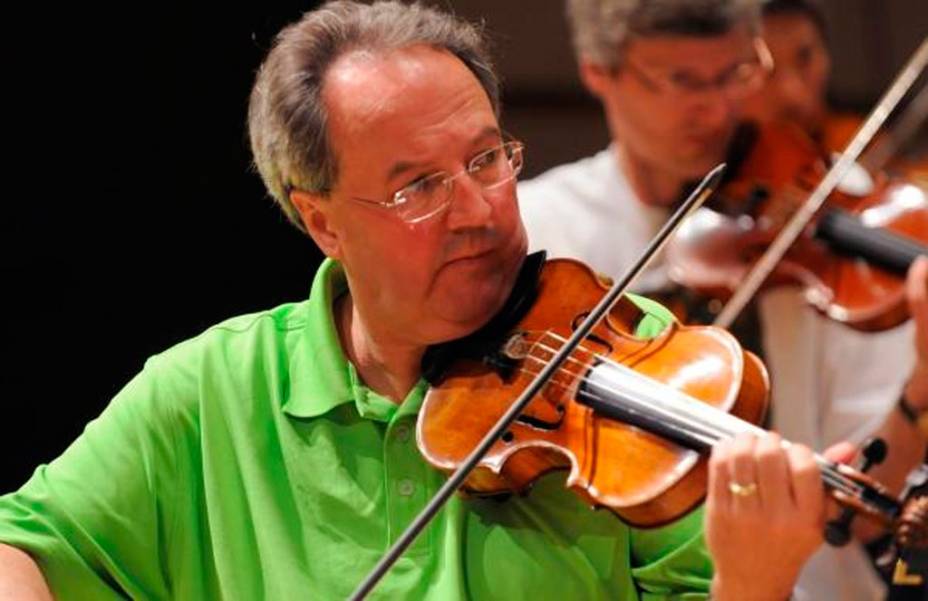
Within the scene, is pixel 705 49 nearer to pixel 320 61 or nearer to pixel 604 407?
pixel 320 61

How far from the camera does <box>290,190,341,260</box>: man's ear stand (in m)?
2.00

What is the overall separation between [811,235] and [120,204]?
1106mm

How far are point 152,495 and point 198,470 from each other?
56 mm

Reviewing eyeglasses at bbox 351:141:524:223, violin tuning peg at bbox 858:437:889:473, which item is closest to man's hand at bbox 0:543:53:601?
eyeglasses at bbox 351:141:524:223

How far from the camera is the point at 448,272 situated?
74.5 inches

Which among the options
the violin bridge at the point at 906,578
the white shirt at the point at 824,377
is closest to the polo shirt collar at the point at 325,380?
the violin bridge at the point at 906,578

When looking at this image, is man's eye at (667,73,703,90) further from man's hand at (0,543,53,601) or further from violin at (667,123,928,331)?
man's hand at (0,543,53,601)

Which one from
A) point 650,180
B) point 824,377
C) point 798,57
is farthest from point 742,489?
point 798,57

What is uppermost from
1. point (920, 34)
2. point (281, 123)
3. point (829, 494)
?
point (281, 123)

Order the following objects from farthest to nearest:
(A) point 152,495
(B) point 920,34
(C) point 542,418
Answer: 1. (B) point 920,34
2. (A) point 152,495
3. (C) point 542,418

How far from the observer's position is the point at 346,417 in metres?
1.96

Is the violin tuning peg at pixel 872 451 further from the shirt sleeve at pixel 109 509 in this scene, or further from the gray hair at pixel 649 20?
the gray hair at pixel 649 20

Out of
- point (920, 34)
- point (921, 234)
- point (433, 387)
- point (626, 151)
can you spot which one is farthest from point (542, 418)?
point (920, 34)

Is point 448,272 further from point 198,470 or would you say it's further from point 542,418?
point 198,470
